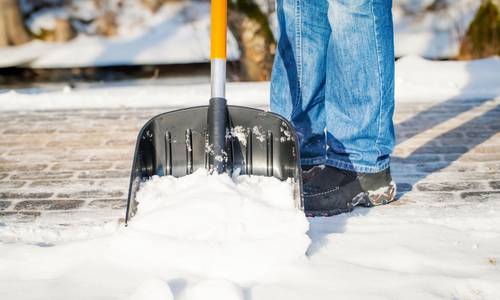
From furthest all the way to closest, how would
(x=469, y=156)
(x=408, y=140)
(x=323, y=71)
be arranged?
1. (x=408, y=140)
2. (x=469, y=156)
3. (x=323, y=71)

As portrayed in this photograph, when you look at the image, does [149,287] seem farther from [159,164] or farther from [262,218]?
[159,164]

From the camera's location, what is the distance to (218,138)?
218 centimetres

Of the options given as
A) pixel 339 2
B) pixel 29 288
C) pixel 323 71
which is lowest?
pixel 29 288

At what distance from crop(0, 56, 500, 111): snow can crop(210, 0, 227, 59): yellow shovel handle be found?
6.33ft

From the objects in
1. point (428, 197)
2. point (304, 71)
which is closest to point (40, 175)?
point (304, 71)

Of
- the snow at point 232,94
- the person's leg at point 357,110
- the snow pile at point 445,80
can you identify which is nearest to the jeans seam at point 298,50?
the person's leg at point 357,110

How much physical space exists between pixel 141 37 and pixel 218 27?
30.7ft

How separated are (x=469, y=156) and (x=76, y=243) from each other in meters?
1.82

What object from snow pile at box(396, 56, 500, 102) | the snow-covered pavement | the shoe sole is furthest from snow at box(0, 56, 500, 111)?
the shoe sole

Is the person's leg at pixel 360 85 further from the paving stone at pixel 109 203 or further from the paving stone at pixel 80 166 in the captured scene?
the paving stone at pixel 80 166

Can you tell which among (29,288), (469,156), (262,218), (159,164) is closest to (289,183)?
(262,218)

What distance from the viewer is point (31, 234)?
2.23 meters

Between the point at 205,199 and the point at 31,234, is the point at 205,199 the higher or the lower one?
the higher one

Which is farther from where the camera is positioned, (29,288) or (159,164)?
(159,164)
